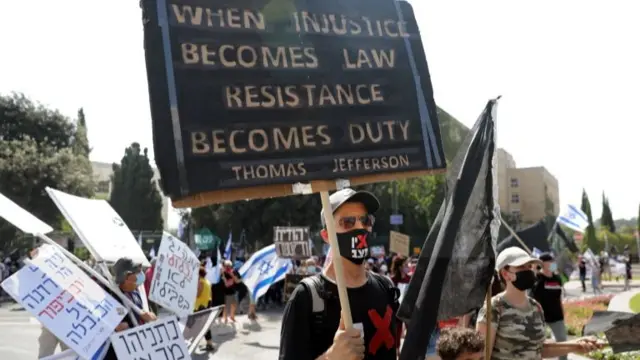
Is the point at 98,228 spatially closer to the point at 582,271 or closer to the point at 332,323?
the point at 332,323

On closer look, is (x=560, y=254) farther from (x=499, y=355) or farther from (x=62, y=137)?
(x=62, y=137)

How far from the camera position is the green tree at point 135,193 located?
66.8 m

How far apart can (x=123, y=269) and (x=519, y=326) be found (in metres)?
3.33

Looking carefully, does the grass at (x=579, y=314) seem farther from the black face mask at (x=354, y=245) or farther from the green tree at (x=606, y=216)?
the green tree at (x=606, y=216)

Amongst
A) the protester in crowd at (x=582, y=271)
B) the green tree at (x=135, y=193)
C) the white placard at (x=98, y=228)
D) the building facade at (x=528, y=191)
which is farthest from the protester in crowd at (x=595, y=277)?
the building facade at (x=528, y=191)

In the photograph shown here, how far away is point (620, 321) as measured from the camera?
11.6 ft

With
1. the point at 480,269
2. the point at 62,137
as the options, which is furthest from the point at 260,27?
the point at 62,137

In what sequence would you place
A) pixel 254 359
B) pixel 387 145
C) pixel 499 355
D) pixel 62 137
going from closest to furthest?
pixel 387 145 → pixel 499 355 → pixel 254 359 → pixel 62 137

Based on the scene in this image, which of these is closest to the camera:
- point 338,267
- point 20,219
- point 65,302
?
point 338,267

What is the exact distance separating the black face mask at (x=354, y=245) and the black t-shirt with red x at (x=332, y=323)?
137mm

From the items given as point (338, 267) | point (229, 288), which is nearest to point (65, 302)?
point (338, 267)

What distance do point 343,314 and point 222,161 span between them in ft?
2.61

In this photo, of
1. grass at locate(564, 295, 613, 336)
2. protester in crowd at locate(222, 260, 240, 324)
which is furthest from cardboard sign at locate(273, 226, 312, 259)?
grass at locate(564, 295, 613, 336)

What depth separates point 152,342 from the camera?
5.56m
